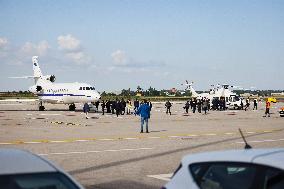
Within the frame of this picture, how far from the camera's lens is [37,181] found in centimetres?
435

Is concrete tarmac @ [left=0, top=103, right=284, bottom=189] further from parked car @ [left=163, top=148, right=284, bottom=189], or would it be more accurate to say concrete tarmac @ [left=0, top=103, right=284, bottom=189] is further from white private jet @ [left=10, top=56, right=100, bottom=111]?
white private jet @ [left=10, top=56, right=100, bottom=111]

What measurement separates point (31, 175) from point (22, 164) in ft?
0.75

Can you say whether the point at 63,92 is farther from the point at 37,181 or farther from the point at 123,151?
the point at 37,181

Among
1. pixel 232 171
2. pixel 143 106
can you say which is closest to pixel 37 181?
pixel 232 171

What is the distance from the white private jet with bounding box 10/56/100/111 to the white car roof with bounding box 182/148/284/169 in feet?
136

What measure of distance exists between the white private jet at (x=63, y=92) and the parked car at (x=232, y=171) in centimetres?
4147

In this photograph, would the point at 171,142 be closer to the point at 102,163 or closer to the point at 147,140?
the point at 147,140

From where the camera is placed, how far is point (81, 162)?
12.9 m

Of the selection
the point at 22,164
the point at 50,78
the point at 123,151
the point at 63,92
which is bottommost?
the point at 123,151

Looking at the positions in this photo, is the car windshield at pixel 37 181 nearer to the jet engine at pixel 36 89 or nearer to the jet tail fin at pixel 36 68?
the jet engine at pixel 36 89

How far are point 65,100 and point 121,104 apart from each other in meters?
8.65

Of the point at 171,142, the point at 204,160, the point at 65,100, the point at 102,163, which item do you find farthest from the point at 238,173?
the point at 65,100

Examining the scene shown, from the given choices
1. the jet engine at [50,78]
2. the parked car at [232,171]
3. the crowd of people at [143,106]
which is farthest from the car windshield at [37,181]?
the jet engine at [50,78]

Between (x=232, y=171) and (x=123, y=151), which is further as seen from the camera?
(x=123, y=151)
